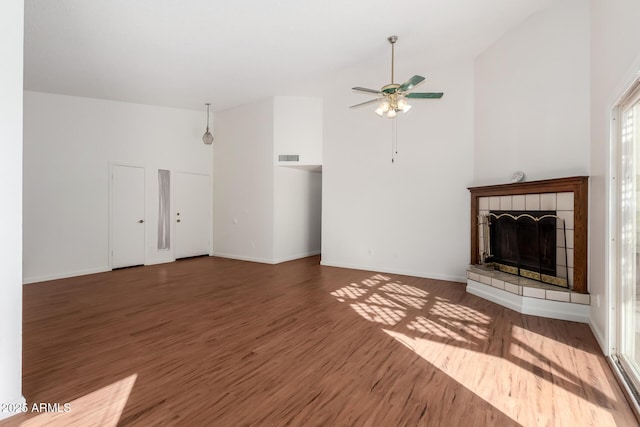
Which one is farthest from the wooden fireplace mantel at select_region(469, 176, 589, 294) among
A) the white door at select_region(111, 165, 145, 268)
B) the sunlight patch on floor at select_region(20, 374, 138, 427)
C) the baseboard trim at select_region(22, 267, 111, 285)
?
the baseboard trim at select_region(22, 267, 111, 285)

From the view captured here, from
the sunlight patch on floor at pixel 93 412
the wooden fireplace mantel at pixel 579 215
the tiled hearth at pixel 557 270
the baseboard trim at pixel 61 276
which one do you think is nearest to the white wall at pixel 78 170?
the baseboard trim at pixel 61 276

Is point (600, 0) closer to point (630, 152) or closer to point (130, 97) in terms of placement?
point (630, 152)

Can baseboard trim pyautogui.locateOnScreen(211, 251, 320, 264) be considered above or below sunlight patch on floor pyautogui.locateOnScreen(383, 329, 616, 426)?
above

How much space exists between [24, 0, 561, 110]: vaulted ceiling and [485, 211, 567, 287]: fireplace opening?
2463mm

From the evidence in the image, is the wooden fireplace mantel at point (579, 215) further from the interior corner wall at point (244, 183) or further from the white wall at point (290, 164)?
the interior corner wall at point (244, 183)

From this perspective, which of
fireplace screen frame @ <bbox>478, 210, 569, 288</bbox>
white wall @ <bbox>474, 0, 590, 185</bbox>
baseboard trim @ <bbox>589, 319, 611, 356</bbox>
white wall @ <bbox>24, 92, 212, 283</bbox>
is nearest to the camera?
baseboard trim @ <bbox>589, 319, 611, 356</bbox>

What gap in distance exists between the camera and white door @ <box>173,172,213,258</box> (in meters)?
6.99

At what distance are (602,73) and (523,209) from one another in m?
1.71

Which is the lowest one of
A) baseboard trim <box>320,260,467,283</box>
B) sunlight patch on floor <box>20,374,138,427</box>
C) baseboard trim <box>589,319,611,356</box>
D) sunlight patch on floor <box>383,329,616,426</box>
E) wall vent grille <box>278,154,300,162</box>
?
sunlight patch on floor <box>20,374,138,427</box>

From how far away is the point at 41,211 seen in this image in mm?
5148

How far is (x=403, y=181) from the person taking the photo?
212 inches

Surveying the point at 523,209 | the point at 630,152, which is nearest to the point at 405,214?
the point at 523,209

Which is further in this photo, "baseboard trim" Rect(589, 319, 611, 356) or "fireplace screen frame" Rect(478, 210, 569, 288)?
"fireplace screen frame" Rect(478, 210, 569, 288)

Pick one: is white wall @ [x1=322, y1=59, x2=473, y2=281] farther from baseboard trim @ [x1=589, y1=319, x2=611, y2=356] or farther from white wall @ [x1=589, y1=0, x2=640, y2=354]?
baseboard trim @ [x1=589, y1=319, x2=611, y2=356]
